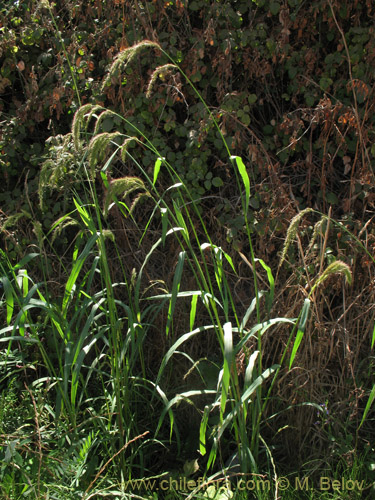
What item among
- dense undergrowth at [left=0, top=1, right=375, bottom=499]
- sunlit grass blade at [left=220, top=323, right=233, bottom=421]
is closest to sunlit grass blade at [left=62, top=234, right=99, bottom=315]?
dense undergrowth at [left=0, top=1, right=375, bottom=499]

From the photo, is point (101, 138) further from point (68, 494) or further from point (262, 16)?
point (262, 16)

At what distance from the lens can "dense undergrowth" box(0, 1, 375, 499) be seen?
2236 mm

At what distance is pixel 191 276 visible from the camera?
9.82ft

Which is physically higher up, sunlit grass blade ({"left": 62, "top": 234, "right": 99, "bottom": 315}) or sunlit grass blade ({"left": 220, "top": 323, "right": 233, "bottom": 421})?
sunlit grass blade ({"left": 62, "top": 234, "right": 99, "bottom": 315})

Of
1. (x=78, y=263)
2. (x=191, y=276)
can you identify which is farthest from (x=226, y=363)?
(x=191, y=276)

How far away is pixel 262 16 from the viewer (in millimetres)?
3119

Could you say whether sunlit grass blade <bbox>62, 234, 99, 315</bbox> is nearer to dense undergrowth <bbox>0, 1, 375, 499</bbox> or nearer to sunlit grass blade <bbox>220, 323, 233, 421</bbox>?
dense undergrowth <bbox>0, 1, 375, 499</bbox>

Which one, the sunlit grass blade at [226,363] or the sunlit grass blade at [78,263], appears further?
the sunlit grass blade at [78,263]

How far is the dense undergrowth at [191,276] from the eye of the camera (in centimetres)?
224

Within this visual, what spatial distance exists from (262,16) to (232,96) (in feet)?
1.60

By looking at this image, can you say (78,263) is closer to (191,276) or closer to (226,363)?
(226,363)

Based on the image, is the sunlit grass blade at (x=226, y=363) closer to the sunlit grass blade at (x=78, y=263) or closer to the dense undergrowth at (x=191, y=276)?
the dense undergrowth at (x=191, y=276)

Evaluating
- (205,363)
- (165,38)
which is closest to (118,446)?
(205,363)

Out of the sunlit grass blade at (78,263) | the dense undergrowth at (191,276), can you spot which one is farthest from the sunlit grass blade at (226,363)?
the sunlit grass blade at (78,263)
